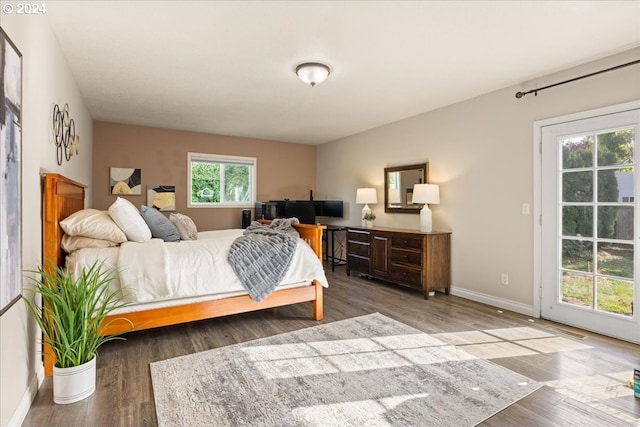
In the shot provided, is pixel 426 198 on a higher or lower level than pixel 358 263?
higher

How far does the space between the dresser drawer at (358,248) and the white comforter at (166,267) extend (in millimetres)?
2458

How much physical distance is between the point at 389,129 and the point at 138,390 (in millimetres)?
4557

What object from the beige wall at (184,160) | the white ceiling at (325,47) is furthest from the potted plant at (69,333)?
the beige wall at (184,160)

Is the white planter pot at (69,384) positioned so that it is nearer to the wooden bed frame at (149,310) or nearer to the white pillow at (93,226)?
the wooden bed frame at (149,310)

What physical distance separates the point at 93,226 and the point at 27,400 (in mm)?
1145

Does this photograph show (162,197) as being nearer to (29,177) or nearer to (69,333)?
(29,177)

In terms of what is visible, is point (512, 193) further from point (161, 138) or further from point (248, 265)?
point (161, 138)

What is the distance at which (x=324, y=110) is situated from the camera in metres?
4.54

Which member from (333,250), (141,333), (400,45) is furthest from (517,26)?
(333,250)

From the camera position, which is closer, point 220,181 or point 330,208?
point 220,181

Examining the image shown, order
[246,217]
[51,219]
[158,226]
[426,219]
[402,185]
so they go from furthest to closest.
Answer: [246,217] → [402,185] → [426,219] → [158,226] → [51,219]

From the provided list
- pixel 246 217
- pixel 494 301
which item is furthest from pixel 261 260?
pixel 246 217

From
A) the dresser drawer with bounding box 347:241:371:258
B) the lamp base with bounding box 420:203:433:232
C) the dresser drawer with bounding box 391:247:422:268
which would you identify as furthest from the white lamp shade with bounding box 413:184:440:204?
the dresser drawer with bounding box 347:241:371:258

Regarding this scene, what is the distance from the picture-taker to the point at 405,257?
4.25m
